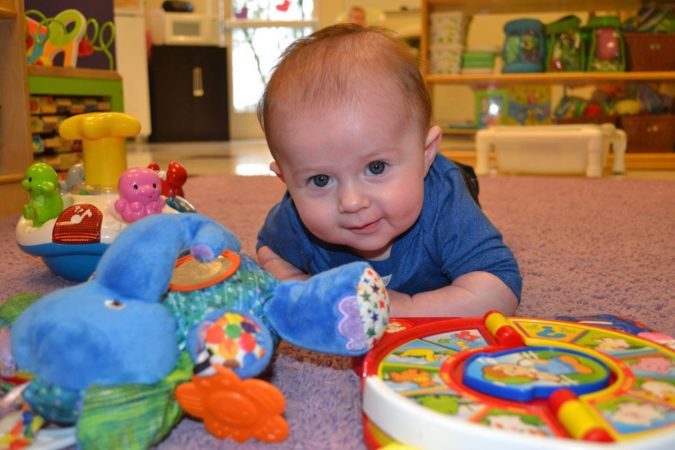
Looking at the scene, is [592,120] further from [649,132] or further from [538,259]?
[538,259]

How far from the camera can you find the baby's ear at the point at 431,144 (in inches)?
30.4

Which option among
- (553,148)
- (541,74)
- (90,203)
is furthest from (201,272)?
(541,74)

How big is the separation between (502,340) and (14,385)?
0.38m

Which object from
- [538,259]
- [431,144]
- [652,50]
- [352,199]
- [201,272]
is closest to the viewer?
[201,272]

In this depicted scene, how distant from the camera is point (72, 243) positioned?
913mm

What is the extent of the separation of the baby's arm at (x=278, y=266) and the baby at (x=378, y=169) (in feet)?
0.42

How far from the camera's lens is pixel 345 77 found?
0.69 m

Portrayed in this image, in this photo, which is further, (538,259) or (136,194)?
(538,259)

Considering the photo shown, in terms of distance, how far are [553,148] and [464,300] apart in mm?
1642

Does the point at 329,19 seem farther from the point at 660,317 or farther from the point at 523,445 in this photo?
the point at 523,445

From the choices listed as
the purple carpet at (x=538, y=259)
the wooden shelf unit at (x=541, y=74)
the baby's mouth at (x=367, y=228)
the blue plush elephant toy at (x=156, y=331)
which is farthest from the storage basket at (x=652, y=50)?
the blue plush elephant toy at (x=156, y=331)

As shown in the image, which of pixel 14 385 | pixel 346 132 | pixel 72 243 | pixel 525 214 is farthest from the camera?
pixel 525 214

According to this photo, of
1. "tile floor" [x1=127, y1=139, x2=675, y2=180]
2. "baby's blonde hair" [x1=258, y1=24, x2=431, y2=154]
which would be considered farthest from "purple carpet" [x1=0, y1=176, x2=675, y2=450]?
"tile floor" [x1=127, y1=139, x2=675, y2=180]

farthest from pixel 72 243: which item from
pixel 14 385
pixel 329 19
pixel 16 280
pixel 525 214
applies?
pixel 329 19
